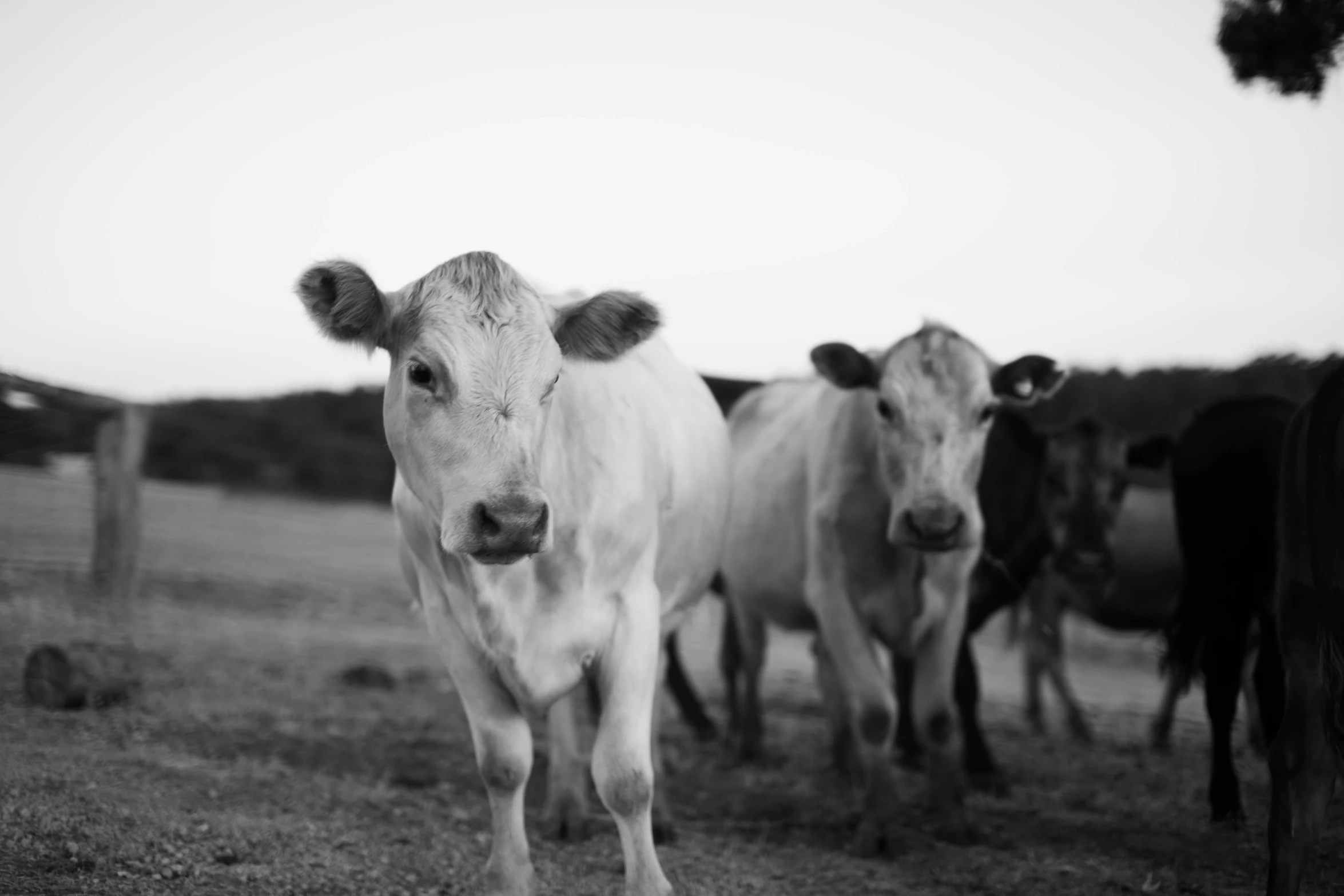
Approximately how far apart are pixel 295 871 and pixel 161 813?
701mm

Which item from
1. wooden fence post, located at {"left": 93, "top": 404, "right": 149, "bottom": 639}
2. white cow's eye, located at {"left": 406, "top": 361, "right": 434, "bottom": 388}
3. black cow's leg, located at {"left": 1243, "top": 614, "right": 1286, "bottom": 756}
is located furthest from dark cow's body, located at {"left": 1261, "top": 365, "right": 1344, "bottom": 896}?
wooden fence post, located at {"left": 93, "top": 404, "right": 149, "bottom": 639}

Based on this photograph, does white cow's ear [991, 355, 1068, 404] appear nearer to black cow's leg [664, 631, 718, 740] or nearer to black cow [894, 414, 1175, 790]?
black cow [894, 414, 1175, 790]

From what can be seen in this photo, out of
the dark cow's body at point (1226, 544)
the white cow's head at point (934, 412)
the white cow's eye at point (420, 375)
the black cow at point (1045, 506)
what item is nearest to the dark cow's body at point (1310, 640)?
the white cow's head at point (934, 412)

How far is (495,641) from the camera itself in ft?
12.9

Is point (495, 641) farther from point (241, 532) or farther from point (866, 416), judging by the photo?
point (241, 532)

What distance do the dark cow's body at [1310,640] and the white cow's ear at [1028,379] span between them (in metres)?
2.14

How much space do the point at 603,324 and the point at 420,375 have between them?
2.42ft

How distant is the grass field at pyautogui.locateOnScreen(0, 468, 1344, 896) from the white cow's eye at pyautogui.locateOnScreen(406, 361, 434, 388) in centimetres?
171

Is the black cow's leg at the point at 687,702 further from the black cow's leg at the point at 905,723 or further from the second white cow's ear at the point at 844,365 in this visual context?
the second white cow's ear at the point at 844,365

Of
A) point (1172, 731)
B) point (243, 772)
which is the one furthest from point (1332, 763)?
point (1172, 731)

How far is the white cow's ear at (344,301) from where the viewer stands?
388 cm

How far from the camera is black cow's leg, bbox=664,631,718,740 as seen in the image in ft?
27.2

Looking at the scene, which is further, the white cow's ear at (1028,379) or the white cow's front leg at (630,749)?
the white cow's ear at (1028,379)

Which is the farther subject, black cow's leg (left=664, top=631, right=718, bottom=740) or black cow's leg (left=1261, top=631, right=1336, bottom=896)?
black cow's leg (left=664, top=631, right=718, bottom=740)
